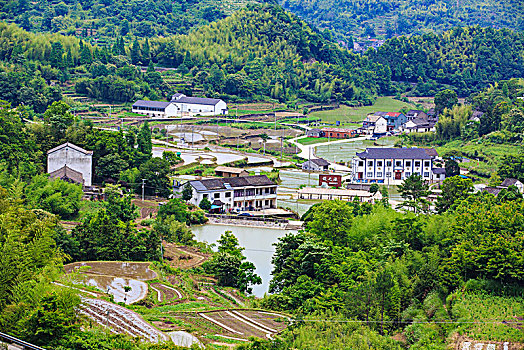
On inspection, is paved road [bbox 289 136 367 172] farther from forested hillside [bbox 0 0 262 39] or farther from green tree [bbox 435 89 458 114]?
forested hillside [bbox 0 0 262 39]

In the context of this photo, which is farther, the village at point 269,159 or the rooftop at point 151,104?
the rooftop at point 151,104

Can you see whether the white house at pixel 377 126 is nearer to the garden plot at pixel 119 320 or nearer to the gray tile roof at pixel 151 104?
the gray tile roof at pixel 151 104

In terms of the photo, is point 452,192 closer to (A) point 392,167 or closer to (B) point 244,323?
(A) point 392,167

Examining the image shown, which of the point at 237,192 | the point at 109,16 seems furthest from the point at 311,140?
the point at 109,16

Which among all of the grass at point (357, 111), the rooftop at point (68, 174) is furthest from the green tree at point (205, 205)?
the grass at point (357, 111)

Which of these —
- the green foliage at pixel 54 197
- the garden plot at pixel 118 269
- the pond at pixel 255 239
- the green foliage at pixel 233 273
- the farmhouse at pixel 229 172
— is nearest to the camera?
the garden plot at pixel 118 269

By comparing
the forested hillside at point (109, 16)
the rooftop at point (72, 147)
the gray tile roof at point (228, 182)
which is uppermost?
the forested hillside at point (109, 16)
